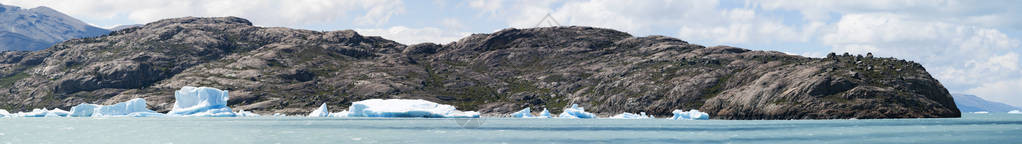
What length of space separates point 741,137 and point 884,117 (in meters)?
109

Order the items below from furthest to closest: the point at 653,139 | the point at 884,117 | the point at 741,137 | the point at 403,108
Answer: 1. the point at 403,108
2. the point at 884,117
3. the point at 741,137
4. the point at 653,139

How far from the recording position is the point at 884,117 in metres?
180

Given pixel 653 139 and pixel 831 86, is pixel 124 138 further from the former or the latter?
pixel 831 86

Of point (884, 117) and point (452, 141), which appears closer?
point (452, 141)

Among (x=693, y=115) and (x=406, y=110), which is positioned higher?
(x=406, y=110)

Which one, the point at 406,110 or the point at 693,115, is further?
the point at 406,110

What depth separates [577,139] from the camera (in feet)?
266

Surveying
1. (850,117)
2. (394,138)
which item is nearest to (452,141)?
(394,138)

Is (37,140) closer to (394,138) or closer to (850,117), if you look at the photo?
(394,138)

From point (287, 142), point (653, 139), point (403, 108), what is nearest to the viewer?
point (287, 142)

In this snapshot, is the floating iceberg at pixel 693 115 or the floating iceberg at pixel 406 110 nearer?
the floating iceberg at pixel 693 115

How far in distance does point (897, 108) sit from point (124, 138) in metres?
160

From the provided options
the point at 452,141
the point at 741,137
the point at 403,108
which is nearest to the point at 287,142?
the point at 452,141

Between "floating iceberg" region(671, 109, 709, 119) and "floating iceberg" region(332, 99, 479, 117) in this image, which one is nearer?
"floating iceberg" region(671, 109, 709, 119)
